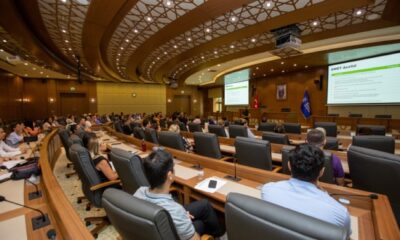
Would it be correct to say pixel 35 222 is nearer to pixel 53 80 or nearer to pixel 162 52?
pixel 162 52

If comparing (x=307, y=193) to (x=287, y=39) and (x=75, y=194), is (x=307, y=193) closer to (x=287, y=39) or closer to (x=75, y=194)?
(x=75, y=194)

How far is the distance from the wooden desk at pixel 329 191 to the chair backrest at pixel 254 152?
1.37 feet

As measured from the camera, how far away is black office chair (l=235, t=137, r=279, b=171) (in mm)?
2688

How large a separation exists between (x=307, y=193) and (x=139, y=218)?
0.92 meters

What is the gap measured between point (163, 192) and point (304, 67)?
37.8 feet

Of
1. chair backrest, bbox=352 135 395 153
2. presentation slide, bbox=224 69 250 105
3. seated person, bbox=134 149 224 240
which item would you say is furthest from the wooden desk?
presentation slide, bbox=224 69 250 105

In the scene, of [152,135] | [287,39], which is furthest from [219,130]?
[287,39]

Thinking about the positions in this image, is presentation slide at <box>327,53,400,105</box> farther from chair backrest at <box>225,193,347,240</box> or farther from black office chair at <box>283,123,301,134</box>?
chair backrest at <box>225,193,347,240</box>

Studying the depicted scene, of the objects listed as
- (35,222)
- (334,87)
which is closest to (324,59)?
(334,87)

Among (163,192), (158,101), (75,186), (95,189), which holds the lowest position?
(75,186)

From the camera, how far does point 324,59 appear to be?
8.95 m

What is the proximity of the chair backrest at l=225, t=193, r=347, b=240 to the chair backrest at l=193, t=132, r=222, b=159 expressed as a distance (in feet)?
8.01

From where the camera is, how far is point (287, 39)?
556cm

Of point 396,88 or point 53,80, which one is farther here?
point 53,80
